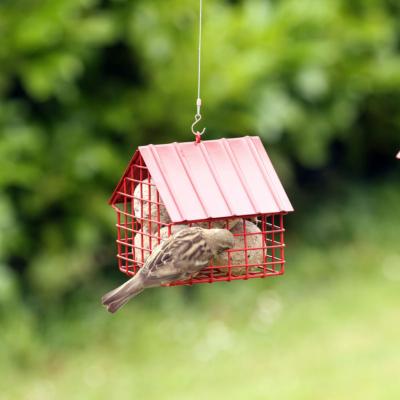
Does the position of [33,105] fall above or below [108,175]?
above

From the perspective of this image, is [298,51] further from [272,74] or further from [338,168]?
[338,168]

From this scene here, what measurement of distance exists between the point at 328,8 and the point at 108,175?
3.04 meters

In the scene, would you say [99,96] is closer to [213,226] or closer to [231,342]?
[231,342]

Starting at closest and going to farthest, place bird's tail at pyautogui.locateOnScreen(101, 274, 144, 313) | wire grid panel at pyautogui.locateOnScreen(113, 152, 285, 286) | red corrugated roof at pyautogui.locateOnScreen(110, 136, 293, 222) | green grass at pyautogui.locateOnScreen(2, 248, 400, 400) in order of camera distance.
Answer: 1. red corrugated roof at pyautogui.locateOnScreen(110, 136, 293, 222)
2. bird's tail at pyautogui.locateOnScreen(101, 274, 144, 313)
3. wire grid panel at pyautogui.locateOnScreen(113, 152, 285, 286)
4. green grass at pyautogui.locateOnScreen(2, 248, 400, 400)

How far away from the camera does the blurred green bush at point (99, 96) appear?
26.2 ft

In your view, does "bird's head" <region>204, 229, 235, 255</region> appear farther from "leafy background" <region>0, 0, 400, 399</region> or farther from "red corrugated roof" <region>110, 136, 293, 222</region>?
"leafy background" <region>0, 0, 400, 399</region>

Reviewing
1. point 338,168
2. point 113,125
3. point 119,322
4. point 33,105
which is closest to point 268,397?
point 119,322

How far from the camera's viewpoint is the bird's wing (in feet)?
13.3

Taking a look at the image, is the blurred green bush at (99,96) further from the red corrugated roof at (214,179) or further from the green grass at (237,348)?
the red corrugated roof at (214,179)

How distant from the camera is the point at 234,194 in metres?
4.12

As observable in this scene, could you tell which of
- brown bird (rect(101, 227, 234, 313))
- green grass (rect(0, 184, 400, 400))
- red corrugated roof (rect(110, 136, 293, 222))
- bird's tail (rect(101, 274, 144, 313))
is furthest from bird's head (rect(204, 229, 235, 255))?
green grass (rect(0, 184, 400, 400))

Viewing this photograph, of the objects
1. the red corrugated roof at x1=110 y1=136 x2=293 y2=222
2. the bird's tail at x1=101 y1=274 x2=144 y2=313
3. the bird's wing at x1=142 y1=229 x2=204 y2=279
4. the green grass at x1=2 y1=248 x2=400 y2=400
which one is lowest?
the green grass at x1=2 y1=248 x2=400 y2=400

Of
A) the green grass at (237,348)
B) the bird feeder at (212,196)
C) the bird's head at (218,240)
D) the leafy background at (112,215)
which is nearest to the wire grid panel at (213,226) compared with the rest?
the bird feeder at (212,196)

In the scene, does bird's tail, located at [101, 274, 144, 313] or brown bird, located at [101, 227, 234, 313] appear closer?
brown bird, located at [101, 227, 234, 313]
